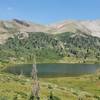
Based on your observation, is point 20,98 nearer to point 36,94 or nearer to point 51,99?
point 51,99

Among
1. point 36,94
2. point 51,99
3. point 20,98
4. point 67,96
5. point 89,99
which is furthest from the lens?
point 67,96

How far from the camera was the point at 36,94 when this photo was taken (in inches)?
1473

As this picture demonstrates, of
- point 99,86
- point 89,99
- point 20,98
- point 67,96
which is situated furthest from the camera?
point 99,86

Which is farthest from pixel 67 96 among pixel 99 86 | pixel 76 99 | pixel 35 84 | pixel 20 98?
pixel 35 84

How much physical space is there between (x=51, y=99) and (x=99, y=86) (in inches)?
3125

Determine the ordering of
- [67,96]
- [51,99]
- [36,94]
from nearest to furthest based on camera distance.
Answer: [36,94], [51,99], [67,96]

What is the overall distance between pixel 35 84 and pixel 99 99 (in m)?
78.0

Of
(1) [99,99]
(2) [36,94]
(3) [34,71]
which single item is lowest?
(1) [99,99]

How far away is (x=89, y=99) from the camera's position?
109500 millimetres

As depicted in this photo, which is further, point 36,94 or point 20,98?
point 20,98

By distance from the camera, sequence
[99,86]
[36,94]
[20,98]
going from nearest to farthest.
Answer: [36,94] → [20,98] → [99,86]

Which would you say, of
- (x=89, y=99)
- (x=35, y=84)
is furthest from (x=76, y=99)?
(x=35, y=84)

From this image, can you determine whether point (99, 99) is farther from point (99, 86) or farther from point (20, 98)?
point (99, 86)

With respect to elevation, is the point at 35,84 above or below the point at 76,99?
above
